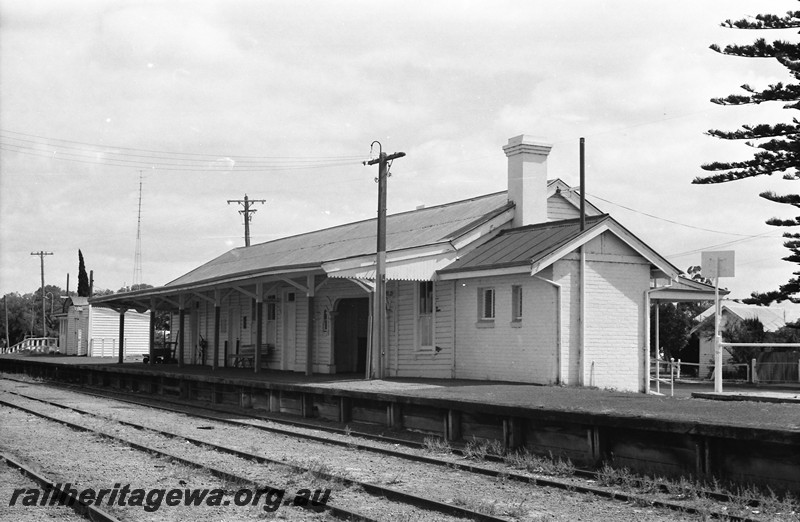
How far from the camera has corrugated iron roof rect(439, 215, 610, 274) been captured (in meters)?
18.0

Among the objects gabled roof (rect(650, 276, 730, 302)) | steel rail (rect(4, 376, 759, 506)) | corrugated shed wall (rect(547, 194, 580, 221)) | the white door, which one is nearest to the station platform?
steel rail (rect(4, 376, 759, 506))

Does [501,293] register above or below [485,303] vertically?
above

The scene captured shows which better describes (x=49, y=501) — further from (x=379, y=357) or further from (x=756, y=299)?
(x=756, y=299)

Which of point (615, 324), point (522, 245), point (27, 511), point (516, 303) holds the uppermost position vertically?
point (522, 245)

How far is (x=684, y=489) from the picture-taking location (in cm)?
902

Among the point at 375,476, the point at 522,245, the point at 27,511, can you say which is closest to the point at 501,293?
the point at 522,245

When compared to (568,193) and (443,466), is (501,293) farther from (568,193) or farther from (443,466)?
(443,466)

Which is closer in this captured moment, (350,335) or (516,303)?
(516,303)

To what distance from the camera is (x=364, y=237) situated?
27.1 metres

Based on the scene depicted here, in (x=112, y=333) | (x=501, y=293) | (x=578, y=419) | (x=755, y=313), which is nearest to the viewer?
(x=578, y=419)

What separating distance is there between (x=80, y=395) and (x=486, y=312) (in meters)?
12.9

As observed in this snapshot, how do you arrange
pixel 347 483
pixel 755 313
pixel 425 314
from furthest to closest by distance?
pixel 755 313 < pixel 425 314 < pixel 347 483

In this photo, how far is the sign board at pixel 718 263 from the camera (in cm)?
1569

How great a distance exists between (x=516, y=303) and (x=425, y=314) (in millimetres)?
3014
